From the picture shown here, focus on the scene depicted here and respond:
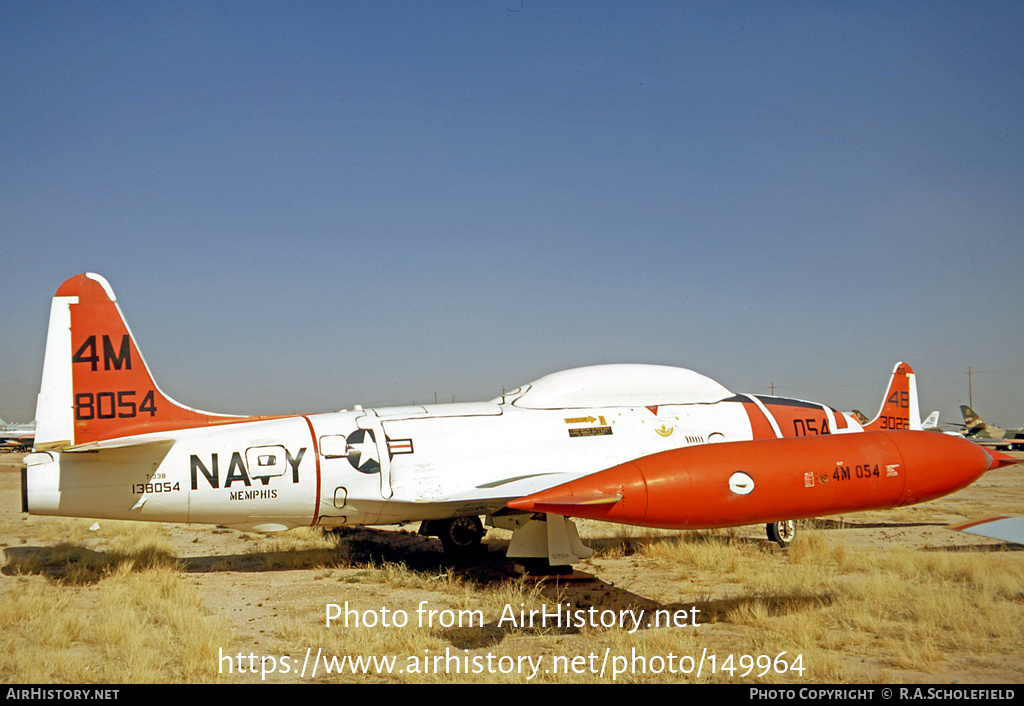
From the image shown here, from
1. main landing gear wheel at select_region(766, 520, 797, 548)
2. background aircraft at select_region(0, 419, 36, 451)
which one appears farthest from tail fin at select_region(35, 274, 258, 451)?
background aircraft at select_region(0, 419, 36, 451)

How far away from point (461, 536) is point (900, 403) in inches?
489

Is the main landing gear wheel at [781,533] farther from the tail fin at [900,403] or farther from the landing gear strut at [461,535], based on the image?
the landing gear strut at [461,535]

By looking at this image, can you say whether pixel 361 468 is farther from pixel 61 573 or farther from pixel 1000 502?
pixel 1000 502

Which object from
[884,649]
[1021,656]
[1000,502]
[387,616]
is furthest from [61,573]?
[1000,502]

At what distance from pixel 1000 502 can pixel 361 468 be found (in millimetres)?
18896

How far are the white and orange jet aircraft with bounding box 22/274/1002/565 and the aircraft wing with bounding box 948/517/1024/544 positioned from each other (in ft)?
11.8

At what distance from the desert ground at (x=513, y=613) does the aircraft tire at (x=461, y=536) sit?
1.04 feet

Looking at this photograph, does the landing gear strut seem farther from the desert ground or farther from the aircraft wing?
the aircraft wing

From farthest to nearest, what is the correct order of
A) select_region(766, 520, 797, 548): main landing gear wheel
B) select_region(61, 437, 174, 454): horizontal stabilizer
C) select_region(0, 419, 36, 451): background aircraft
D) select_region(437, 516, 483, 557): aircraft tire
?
select_region(0, 419, 36, 451): background aircraft, select_region(766, 520, 797, 548): main landing gear wheel, select_region(437, 516, 483, 557): aircraft tire, select_region(61, 437, 174, 454): horizontal stabilizer

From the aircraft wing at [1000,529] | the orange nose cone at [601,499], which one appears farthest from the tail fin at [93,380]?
the aircraft wing at [1000,529]

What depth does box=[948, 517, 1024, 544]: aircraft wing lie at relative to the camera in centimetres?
491

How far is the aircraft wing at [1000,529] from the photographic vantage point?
4906mm

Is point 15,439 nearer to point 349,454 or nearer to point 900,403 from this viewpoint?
point 349,454

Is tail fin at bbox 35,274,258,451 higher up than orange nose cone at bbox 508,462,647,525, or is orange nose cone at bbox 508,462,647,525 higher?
tail fin at bbox 35,274,258,451
